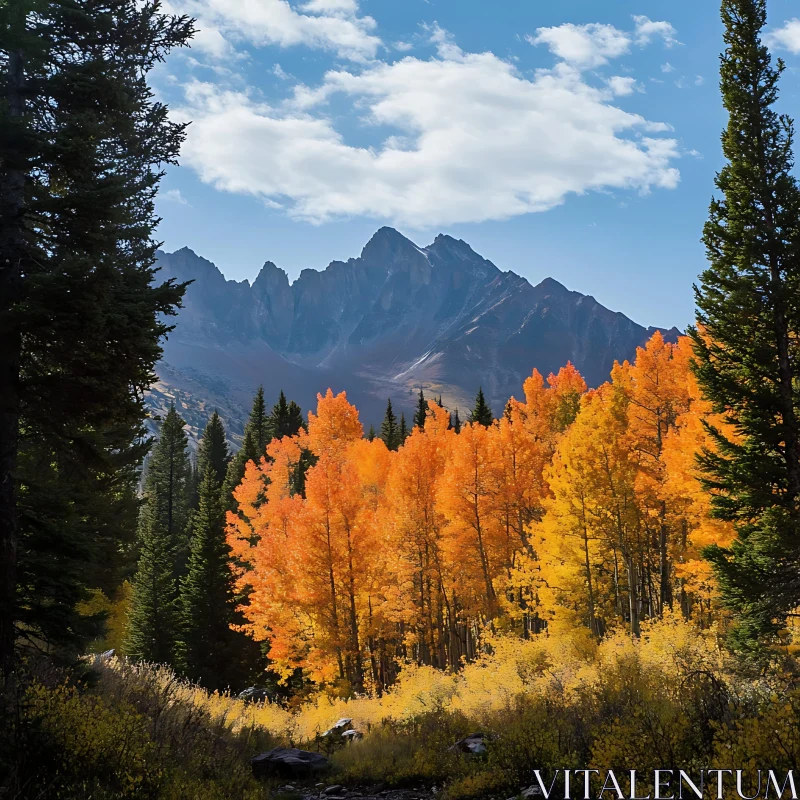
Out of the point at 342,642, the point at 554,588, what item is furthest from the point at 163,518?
the point at 554,588

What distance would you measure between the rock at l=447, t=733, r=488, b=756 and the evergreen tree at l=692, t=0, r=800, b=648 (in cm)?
719

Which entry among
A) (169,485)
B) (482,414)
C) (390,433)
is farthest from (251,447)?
(482,414)

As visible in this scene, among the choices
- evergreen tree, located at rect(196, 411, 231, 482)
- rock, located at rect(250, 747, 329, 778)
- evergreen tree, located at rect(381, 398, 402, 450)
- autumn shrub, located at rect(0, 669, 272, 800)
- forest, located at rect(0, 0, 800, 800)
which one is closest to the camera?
autumn shrub, located at rect(0, 669, 272, 800)

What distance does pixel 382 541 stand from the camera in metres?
26.6

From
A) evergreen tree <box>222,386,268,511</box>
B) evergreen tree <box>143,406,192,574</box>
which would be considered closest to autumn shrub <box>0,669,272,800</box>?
evergreen tree <box>222,386,268,511</box>

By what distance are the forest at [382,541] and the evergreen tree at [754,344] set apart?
66mm

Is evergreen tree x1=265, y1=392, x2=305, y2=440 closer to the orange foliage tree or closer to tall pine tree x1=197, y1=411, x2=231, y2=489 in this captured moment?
tall pine tree x1=197, y1=411, x2=231, y2=489

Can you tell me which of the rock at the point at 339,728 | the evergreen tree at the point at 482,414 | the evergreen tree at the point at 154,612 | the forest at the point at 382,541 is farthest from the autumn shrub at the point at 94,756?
the evergreen tree at the point at 482,414

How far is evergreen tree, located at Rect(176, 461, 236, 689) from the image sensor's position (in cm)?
2997

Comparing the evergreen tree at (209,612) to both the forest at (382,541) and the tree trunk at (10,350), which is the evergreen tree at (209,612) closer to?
the forest at (382,541)

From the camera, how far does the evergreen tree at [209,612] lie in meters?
30.0

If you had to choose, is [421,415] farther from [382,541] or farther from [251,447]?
[382,541]

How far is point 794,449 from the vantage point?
13766 millimetres

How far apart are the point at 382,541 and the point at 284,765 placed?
15799 millimetres
